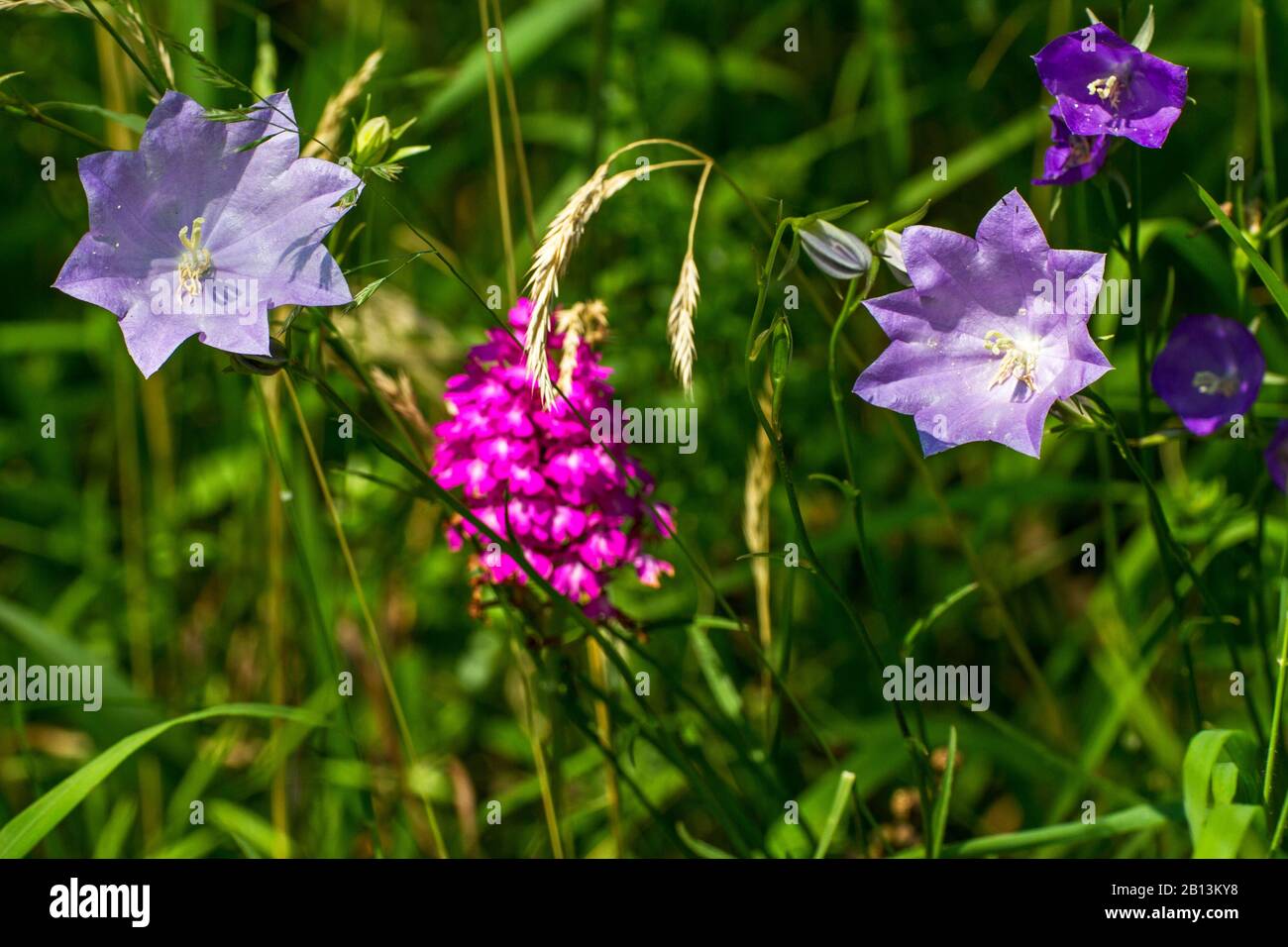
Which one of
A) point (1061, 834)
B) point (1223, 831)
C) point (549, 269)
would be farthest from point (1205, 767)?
point (549, 269)

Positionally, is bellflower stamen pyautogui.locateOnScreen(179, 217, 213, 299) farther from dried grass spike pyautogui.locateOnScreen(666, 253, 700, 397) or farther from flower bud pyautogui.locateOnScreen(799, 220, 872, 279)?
flower bud pyautogui.locateOnScreen(799, 220, 872, 279)

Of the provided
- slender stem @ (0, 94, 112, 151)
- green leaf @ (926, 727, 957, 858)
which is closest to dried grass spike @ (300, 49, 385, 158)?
slender stem @ (0, 94, 112, 151)

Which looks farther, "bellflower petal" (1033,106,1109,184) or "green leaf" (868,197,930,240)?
"bellflower petal" (1033,106,1109,184)

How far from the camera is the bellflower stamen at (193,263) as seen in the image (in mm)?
1667

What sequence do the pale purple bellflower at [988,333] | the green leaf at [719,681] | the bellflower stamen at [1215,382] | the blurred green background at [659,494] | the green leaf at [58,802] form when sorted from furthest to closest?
the blurred green background at [659,494] → the green leaf at [719,681] → the bellflower stamen at [1215,382] → the green leaf at [58,802] → the pale purple bellflower at [988,333]

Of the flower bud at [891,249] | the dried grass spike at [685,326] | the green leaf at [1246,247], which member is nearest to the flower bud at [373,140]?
the dried grass spike at [685,326]

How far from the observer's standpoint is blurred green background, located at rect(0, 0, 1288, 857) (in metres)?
2.32

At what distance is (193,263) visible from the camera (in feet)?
5.53

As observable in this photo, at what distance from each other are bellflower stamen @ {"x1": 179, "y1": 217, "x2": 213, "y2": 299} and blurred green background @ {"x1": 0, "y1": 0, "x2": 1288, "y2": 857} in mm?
284

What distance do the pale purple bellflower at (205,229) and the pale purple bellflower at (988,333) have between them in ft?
2.43

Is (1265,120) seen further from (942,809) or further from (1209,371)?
(942,809)

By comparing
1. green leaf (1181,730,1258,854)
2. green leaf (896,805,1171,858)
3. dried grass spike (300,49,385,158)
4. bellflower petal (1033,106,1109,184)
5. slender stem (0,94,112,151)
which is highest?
dried grass spike (300,49,385,158)

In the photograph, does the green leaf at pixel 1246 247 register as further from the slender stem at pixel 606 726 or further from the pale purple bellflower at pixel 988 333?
the slender stem at pixel 606 726

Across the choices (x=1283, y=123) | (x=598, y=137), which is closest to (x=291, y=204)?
(x=598, y=137)
